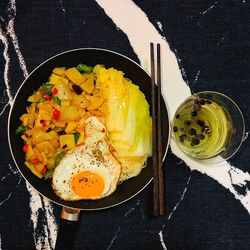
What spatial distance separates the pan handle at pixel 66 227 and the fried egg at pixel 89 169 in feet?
0.22

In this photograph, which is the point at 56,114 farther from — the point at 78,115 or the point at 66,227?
the point at 66,227

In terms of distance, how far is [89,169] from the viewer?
2.22 meters

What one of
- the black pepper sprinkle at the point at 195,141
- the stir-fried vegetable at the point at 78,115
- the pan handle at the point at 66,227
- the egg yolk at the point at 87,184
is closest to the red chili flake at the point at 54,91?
the stir-fried vegetable at the point at 78,115

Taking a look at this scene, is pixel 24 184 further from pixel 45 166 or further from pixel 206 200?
pixel 206 200

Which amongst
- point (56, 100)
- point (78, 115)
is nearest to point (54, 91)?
point (56, 100)

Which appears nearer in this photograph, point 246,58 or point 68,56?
point 68,56

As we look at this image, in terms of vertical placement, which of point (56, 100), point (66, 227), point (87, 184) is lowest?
point (66, 227)

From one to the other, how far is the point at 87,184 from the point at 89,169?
7 centimetres

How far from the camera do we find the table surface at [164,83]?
2.32m

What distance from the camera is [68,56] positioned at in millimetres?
2230

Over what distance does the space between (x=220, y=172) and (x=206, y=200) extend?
0.53ft

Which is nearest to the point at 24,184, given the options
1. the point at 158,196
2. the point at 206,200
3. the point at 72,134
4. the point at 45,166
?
the point at 45,166

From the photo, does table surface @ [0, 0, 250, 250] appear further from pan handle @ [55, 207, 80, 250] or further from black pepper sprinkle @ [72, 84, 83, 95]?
black pepper sprinkle @ [72, 84, 83, 95]

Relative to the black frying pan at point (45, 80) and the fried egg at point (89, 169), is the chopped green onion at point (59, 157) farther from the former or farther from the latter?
the black frying pan at point (45, 80)
